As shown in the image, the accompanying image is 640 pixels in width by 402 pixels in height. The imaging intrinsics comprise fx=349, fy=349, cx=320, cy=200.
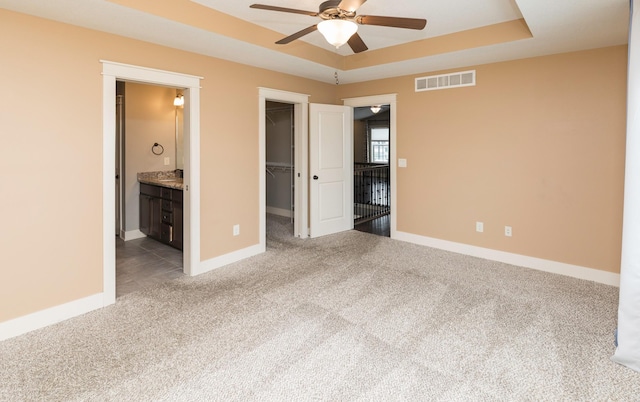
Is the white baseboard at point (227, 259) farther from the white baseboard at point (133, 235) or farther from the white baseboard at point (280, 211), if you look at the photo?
the white baseboard at point (280, 211)

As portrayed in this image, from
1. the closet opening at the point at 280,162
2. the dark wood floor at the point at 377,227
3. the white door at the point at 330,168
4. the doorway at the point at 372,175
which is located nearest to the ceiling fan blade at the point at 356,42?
the white door at the point at 330,168

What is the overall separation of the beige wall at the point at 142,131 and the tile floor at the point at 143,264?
596 millimetres

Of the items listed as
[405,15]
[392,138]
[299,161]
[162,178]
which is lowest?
[162,178]

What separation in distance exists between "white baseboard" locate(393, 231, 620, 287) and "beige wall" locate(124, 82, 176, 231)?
153 inches

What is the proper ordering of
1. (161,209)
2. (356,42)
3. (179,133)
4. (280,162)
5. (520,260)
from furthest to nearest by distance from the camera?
1. (280,162)
2. (179,133)
3. (161,209)
4. (520,260)
5. (356,42)

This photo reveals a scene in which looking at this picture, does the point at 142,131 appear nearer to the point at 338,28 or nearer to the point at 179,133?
the point at 179,133

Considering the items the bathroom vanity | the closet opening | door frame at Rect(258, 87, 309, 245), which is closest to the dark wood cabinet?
the bathroom vanity

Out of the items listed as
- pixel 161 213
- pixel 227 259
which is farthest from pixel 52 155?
pixel 161 213

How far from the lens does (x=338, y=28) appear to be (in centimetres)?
236

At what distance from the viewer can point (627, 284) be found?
218 centimetres

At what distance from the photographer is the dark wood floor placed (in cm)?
577

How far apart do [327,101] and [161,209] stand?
294 centimetres

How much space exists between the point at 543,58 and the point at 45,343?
5.22 meters

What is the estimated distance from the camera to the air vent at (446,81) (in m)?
4.29
